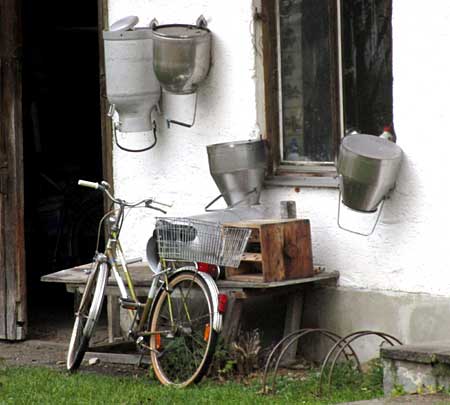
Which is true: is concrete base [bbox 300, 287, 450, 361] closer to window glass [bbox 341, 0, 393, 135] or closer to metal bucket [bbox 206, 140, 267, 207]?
metal bucket [bbox 206, 140, 267, 207]

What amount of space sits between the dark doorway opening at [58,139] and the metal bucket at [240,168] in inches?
143

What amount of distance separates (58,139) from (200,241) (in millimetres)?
5037

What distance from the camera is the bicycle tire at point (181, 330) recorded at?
300 inches

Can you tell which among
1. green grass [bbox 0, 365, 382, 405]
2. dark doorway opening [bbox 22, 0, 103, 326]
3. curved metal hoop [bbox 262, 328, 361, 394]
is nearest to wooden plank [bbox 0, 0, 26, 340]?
dark doorway opening [bbox 22, 0, 103, 326]

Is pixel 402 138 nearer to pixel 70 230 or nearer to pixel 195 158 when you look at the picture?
pixel 195 158

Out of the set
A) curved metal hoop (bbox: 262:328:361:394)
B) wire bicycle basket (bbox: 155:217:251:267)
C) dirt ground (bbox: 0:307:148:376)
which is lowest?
dirt ground (bbox: 0:307:148:376)

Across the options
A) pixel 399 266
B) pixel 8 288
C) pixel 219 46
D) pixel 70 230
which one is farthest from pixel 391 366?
pixel 70 230

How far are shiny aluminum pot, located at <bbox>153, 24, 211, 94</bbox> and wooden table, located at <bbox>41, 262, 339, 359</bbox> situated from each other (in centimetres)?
133

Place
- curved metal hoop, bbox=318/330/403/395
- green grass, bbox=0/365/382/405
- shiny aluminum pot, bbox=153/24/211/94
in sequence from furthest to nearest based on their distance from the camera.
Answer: shiny aluminum pot, bbox=153/24/211/94
curved metal hoop, bbox=318/330/403/395
green grass, bbox=0/365/382/405

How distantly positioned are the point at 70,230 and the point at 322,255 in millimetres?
4202

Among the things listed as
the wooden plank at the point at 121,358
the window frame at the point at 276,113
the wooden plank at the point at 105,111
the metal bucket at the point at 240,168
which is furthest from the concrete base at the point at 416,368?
the wooden plank at the point at 105,111

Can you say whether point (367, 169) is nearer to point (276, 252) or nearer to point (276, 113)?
point (276, 252)

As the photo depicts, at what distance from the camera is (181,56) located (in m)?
8.21

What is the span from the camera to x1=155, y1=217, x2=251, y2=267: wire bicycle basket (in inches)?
299
